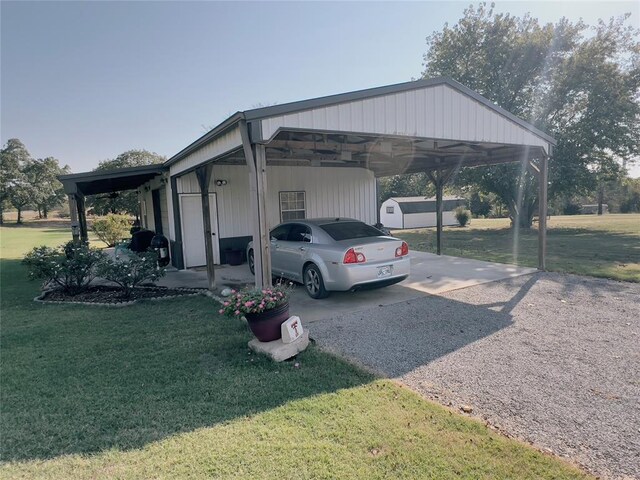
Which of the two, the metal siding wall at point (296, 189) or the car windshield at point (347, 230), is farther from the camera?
the metal siding wall at point (296, 189)

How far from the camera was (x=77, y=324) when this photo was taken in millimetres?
5801

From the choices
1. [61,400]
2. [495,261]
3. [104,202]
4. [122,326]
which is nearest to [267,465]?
[61,400]

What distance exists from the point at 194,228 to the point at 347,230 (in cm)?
592

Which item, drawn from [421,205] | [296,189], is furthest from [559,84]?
[296,189]

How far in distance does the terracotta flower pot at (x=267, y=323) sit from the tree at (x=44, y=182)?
60305 mm

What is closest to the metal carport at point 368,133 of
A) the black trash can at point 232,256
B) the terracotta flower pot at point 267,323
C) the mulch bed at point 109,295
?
the mulch bed at point 109,295

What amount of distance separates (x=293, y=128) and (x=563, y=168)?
19.4 m

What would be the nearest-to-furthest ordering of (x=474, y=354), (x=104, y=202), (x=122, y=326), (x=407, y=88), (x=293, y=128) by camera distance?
(x=474, y=354), (x=293, y=128), (x=122, y=326), (x=407, y=88), (x=104, y=202)

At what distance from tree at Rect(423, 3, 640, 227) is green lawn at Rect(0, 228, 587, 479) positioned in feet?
67.3

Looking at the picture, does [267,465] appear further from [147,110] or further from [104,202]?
[104,202]

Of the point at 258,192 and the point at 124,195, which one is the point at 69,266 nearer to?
the point at 258,192

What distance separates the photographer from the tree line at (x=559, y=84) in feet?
60.9

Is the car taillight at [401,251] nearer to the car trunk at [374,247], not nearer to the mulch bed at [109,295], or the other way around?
the car trunk at [374,247]

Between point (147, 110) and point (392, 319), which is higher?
point (147, 110)
